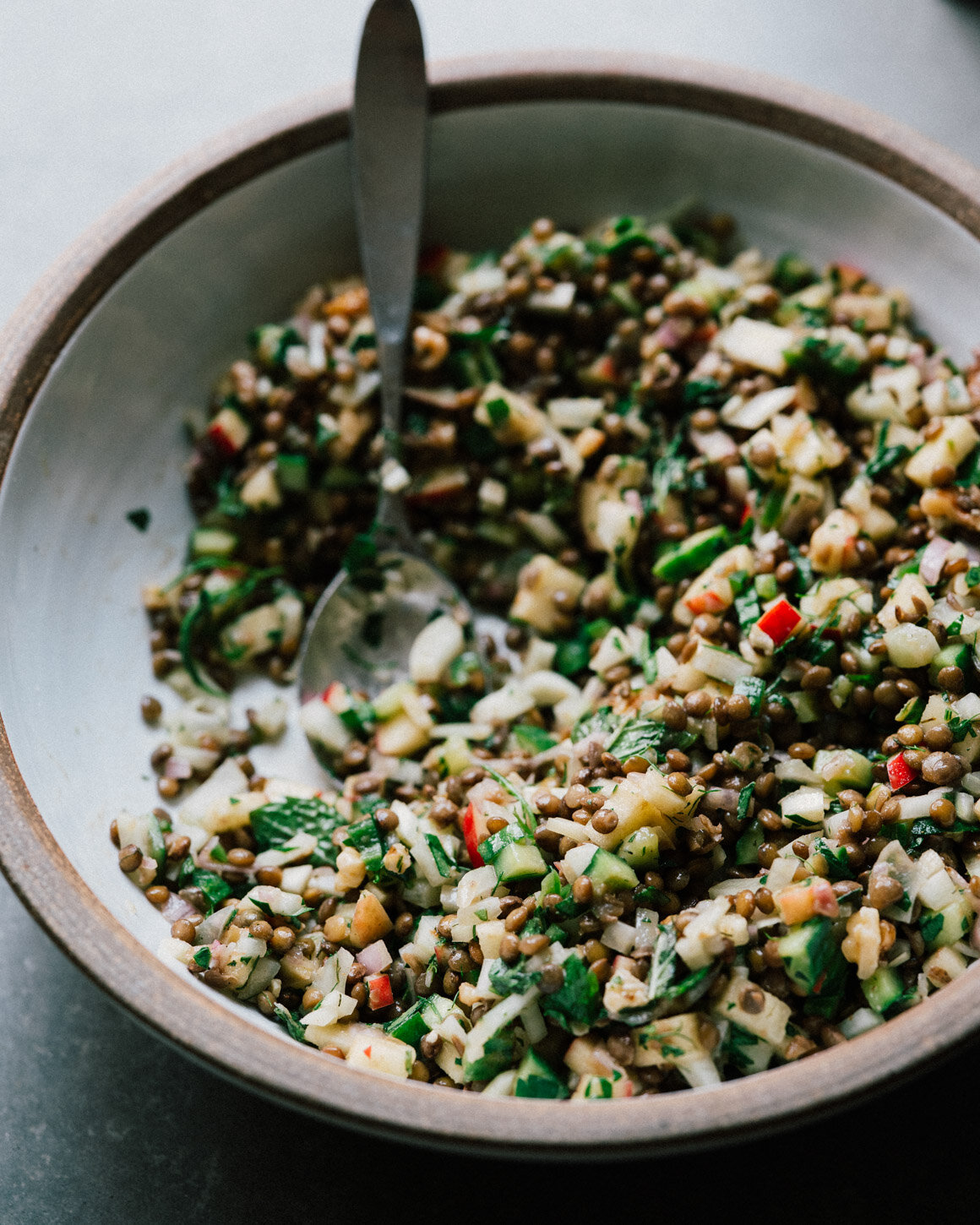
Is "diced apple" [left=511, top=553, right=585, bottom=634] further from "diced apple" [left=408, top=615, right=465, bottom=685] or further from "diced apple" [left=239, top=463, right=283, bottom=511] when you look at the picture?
"diced apple" [left=239, top=463, right=283, bottom=511]

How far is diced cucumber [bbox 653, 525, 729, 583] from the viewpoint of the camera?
297 centimetres

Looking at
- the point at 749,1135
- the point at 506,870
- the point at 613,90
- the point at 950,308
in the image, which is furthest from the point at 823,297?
the point at 749,1135

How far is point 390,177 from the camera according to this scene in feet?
10.2

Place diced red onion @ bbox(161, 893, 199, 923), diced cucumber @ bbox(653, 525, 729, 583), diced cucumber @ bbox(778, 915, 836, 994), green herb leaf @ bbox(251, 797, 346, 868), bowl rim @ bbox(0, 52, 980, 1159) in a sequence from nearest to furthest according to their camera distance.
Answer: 1. bowl rim @ bbox(0, 52, 980, 1159)
2. diced cucumber @ bbox(778, 915, 836, 994)
3. diced red onion @ bbox(161, 893, 199, 923)
4. green herb leaf @ bbox(251, 797, 346, 868)
5. diced cucumber @ bbox(653, 525, 729, 583)

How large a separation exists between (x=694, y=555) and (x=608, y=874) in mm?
998

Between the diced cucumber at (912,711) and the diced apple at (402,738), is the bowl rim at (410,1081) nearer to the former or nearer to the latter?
the diced cucumber at (912,711)

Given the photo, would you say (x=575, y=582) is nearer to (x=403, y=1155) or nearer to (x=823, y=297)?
(x=823, y=297)

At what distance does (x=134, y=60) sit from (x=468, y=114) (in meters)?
1.54

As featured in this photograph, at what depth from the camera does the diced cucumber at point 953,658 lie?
8.38ft

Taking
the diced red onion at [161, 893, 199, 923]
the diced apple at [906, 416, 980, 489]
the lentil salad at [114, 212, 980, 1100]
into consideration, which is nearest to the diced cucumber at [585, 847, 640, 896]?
the lentil salad at [114, 212, 980, 1100]

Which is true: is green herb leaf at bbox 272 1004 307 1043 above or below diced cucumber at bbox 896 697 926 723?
below

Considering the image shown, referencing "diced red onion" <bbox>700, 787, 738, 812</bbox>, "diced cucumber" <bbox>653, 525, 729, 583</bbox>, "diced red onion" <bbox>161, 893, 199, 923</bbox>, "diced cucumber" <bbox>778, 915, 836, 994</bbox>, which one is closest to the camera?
"diced cucumber" <bbox>778, 915, 836, 994</bbox>

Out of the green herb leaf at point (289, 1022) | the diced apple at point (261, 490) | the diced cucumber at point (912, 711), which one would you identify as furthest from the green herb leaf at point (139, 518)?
the diced cucumber at point (912, 711)

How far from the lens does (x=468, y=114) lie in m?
3.17
